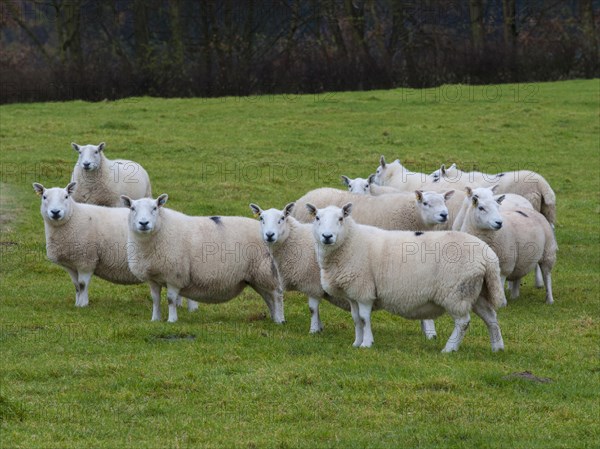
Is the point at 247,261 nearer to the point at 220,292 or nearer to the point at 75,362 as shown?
the point at 220,292

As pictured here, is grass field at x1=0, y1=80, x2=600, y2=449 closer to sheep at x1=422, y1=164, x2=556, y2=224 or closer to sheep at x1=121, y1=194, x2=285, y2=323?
sheep at x1=121, y1=194, x2=285, y2=323

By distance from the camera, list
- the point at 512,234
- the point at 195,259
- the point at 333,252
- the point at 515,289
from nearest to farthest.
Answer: the point at 333,252 → the point at 195,259 → the point at 512,234 → the point at 515,289

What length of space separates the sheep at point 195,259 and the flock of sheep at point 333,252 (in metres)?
0.01

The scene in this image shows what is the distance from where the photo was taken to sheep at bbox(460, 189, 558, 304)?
12188mm

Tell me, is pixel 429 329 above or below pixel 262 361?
below

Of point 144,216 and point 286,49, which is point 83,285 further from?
point 286,49

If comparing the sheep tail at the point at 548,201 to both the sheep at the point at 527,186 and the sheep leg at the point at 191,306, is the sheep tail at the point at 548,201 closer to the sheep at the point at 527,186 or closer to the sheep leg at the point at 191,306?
the sheep at the point at 527,186

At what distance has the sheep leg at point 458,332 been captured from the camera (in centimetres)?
976


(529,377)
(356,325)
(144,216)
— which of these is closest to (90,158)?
(144,216)

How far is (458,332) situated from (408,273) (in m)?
0.73

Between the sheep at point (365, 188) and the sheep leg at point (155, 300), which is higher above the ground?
the sheep at point (365, 188)

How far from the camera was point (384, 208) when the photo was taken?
13312 millimetres

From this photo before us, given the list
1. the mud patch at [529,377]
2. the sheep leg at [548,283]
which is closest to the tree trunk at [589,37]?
the sheep leg at [548,283]

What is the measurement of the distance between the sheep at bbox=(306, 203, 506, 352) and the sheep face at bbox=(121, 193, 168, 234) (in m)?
1.90
